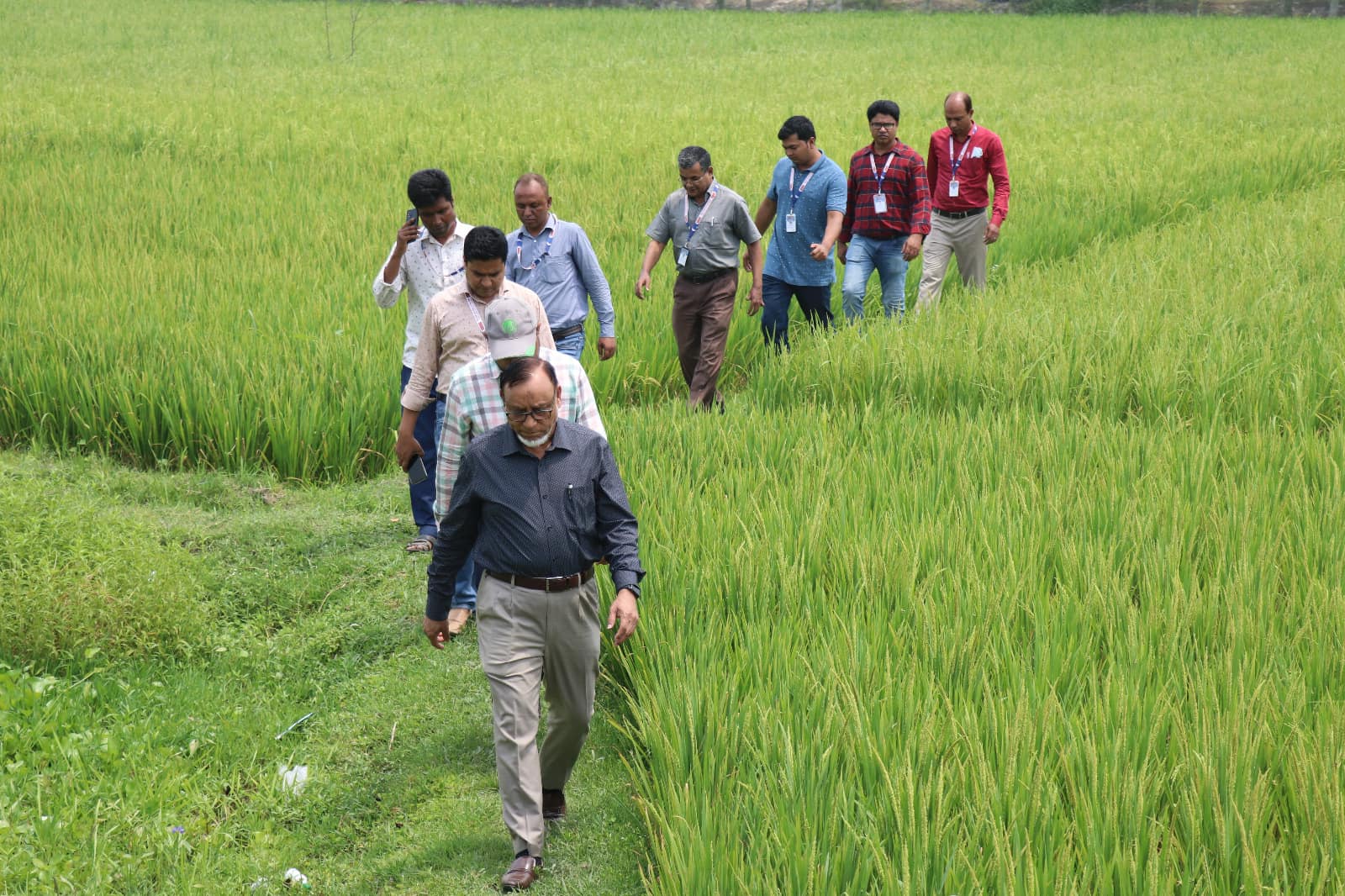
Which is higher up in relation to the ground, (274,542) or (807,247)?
(807,247)

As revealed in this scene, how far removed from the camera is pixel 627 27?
129ft

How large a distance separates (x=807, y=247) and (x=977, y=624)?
4.35m

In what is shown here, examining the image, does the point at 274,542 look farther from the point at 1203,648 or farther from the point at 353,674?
the point at 1203,648

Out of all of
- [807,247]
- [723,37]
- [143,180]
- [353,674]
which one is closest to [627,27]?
[723,37]

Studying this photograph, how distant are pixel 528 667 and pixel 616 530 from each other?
0.45 metres

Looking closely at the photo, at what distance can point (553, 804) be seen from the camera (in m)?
3.94

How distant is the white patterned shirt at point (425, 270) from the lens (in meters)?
5.73

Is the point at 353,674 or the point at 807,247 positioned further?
the point at 807,247

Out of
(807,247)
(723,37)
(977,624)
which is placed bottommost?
(977,624)

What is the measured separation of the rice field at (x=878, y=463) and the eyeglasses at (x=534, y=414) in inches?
33.5

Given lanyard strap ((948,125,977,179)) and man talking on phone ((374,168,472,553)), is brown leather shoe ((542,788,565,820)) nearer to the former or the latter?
man talking on phone ((374,168,472,553))

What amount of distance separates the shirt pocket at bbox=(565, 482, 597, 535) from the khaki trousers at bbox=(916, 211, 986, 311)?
592 cm

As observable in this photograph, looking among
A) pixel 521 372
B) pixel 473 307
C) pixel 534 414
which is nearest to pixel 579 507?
pixel 534 414

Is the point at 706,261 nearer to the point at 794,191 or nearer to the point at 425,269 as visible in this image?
the point at 794,191
